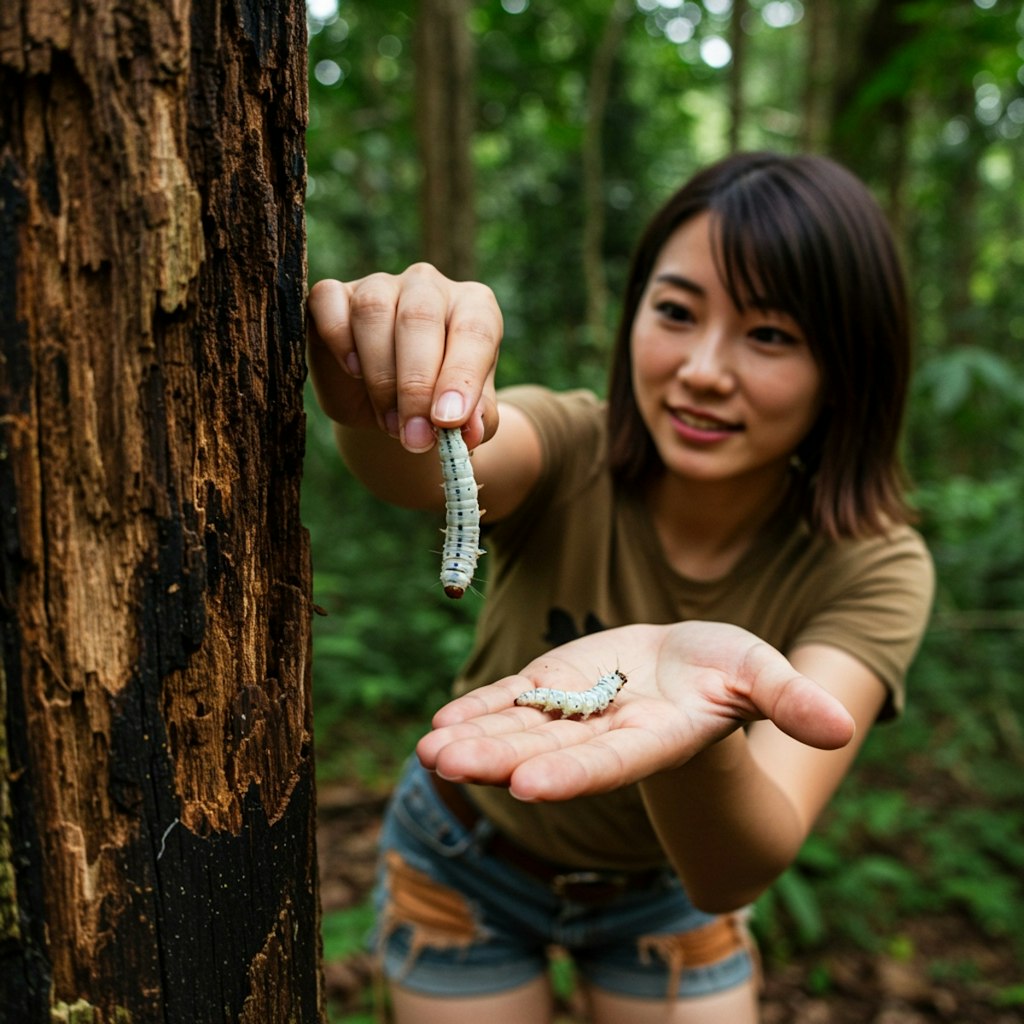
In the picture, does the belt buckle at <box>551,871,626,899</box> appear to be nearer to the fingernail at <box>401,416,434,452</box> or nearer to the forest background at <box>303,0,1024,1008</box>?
the forest background at <box>303,0,1024,1008</box>

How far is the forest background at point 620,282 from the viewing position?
4723mm

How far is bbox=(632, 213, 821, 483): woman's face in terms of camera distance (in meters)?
2.09

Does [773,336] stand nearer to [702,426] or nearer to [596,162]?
[702,426]

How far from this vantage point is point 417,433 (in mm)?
1250

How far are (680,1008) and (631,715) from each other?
1.52 meters

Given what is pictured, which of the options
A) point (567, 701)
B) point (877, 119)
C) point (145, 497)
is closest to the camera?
point (145, 497)

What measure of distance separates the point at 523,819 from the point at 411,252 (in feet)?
28.9

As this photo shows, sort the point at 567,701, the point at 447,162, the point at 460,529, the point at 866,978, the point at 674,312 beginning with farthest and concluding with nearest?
the point at 447,162, the point at 866,978, the point at 674,312, the point at 460,529, the point at 567,701

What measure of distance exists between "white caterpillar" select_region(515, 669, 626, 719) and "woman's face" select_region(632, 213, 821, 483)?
2.91ft

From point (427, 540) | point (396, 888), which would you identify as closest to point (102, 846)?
point (396, 888)

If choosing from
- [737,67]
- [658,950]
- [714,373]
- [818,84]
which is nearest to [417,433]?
[714,373]

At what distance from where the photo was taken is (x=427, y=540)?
7.17 metres

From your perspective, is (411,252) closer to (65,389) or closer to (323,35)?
(323,35)

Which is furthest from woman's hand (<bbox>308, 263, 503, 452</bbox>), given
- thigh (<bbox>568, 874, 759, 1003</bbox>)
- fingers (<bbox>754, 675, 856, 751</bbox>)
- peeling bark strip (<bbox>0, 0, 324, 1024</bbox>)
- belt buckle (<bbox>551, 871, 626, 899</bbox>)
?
thigh (<bbox>568, 874, 759, 1003</bbox>)
